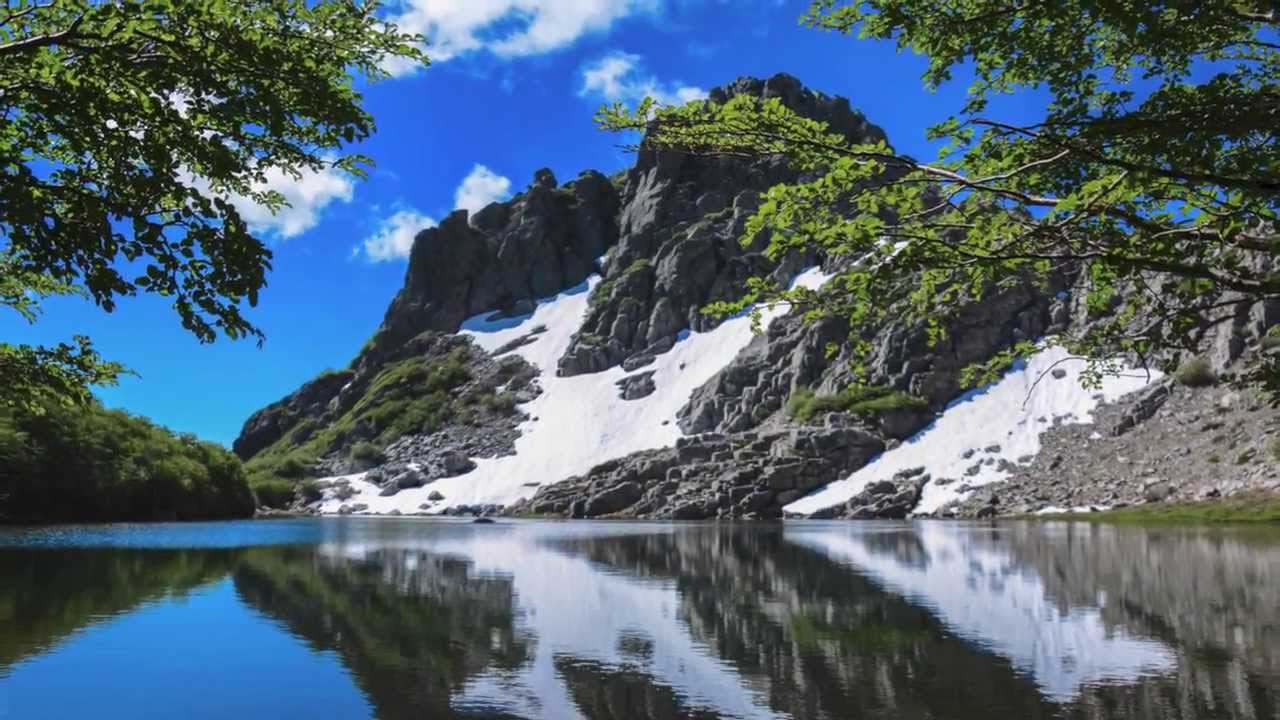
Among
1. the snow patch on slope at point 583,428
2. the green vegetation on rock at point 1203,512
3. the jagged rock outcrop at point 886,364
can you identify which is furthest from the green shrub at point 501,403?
the green vegetation on rock at point 1203,512

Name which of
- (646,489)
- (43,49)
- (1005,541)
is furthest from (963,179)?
(646,489)

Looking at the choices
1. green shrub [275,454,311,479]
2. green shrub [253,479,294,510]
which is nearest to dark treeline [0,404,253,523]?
green shrub [253,479,294,510]

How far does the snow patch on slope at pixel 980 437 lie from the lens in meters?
105

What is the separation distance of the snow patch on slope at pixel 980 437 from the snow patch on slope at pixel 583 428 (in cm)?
4034

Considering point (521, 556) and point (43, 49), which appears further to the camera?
point (521, 556)

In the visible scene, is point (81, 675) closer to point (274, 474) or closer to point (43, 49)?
point (43, 49)

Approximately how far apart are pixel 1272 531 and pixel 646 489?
74770 millimetres

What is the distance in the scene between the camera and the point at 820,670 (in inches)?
601

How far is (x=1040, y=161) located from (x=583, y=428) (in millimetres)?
154416

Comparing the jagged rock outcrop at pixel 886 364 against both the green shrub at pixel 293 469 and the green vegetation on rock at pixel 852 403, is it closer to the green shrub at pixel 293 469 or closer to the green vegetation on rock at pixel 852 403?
the green vegetation on rock at pixel 852 403

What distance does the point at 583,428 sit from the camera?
16325 centimetres

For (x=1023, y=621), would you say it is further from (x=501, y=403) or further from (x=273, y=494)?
(x=273, y=494)

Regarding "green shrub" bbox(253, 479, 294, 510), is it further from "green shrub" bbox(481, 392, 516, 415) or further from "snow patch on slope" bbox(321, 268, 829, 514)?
"green shrub" bbox(481, 392, 516, 415)

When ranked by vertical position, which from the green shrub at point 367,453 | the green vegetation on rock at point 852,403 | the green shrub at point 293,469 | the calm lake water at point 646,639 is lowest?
the calm lake water at point 646,639
